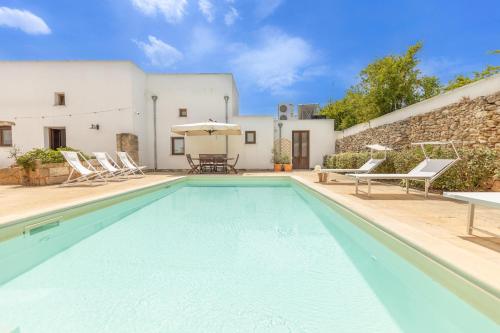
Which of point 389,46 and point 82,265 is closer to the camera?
point 82,265

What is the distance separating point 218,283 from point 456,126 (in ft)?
22.8

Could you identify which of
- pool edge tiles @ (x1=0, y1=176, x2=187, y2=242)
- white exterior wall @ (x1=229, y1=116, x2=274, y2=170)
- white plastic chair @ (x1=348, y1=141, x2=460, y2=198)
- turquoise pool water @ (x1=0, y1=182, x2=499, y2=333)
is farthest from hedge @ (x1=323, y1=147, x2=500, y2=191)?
white exterior wall @ (x1=229, y1=116, x2=274, y2=170)

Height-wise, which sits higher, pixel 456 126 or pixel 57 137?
pixel 57 137

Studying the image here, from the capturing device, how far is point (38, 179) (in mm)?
7609

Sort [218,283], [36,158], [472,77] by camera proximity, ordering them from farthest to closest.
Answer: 1. [472,77]
2. [36,158]
3. [218,283]

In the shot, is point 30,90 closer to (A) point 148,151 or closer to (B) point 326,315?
(A) point 148,151

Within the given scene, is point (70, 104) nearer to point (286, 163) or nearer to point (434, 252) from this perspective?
point (286, 163)

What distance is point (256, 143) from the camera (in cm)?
1411

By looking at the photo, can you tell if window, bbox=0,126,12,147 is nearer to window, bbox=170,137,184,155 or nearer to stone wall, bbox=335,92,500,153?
window, bbox=170,137,184,155

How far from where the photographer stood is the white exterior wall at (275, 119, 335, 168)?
14.8 metres

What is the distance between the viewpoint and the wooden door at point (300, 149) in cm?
1497

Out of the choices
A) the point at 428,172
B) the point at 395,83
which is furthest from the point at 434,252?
the point at 395,83

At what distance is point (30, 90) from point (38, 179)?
8.02 meters

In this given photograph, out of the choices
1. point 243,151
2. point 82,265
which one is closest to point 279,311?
point 82,265
